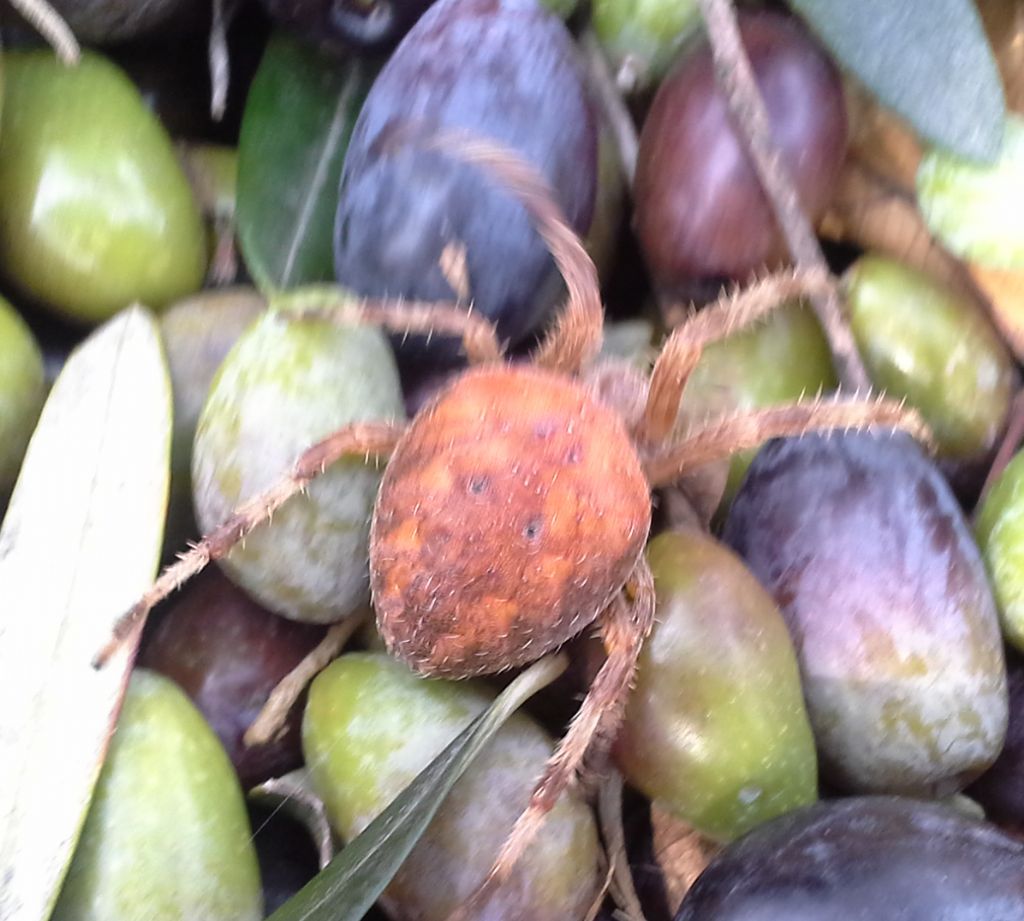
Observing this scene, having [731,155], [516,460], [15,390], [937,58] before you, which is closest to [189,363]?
[15,390]

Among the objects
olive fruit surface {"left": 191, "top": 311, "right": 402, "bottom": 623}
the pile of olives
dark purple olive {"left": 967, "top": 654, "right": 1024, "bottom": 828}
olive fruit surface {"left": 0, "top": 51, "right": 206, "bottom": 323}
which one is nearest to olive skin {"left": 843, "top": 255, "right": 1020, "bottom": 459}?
the pile of olives

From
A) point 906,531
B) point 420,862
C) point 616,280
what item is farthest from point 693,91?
point 420,862

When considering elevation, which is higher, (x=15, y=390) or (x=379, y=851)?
(x=15, y=390)

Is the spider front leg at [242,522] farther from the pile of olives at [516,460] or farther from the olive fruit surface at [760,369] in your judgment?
the olive fruit surface at [760,369]

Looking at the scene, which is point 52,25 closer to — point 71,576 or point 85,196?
point 85,196

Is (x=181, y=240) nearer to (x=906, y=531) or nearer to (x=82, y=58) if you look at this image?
(x=82, y=58)

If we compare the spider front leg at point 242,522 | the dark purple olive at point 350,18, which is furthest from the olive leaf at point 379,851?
the dark purple olive at point 350,18

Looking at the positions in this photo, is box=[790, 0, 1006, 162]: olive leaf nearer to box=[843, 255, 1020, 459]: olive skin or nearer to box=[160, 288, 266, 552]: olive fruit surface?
box=[843, 255, 1020, 459]: olive skin
